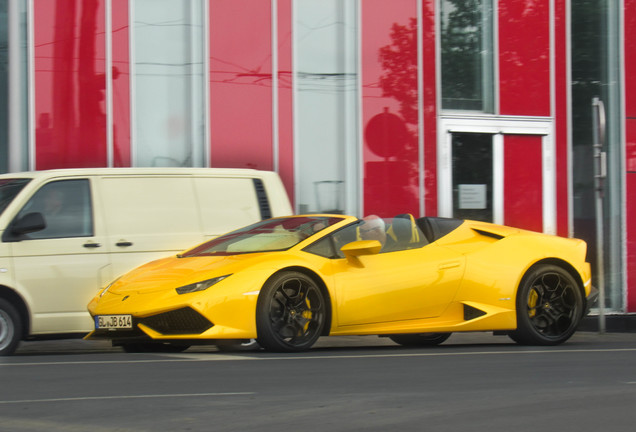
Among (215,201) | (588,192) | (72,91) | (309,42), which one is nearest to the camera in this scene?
(215,201)

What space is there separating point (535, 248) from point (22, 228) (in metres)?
4.56

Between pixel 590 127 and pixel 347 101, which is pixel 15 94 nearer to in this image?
pixel 347 101

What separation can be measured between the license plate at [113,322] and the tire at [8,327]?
0.80 metres

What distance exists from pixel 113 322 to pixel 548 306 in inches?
155

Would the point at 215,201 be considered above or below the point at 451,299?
above

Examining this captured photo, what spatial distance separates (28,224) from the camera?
30.9ft

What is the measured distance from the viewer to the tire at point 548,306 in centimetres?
983

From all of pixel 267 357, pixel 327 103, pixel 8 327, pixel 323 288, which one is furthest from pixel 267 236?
pixel 327 103

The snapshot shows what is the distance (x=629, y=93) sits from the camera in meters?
17.1

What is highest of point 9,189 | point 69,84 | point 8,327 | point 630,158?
point 69,84

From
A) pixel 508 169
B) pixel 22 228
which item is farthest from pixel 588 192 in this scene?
pixel 22 228

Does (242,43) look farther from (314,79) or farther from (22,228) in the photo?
(22,228)

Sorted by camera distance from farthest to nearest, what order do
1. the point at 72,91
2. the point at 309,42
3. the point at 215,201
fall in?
the point at 309,42, the point at 72,91, the point at 215,201

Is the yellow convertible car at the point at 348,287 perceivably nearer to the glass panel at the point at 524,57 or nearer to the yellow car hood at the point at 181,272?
the yellow car hood at the point at 181,272
